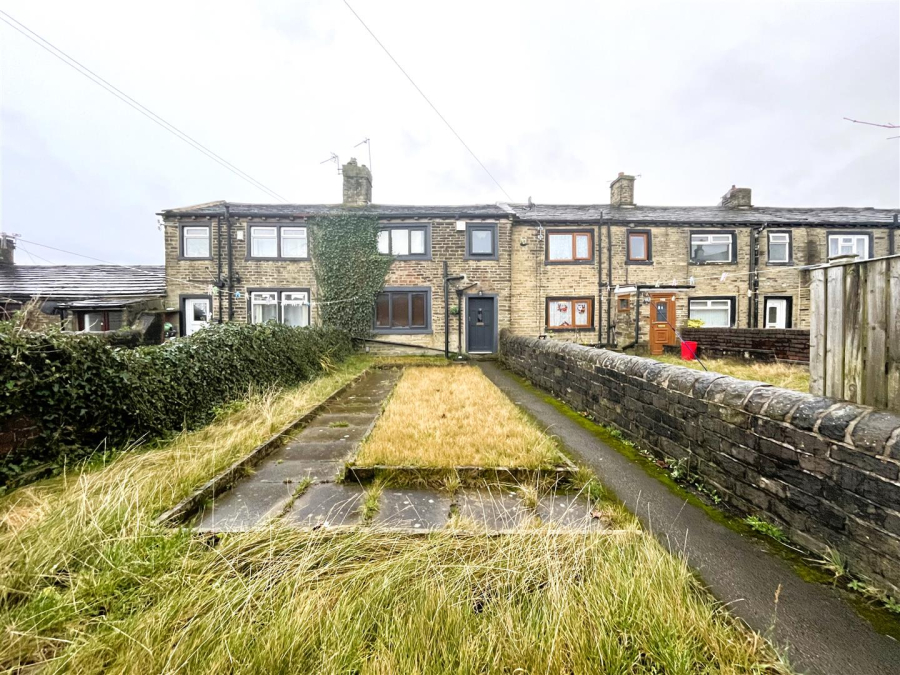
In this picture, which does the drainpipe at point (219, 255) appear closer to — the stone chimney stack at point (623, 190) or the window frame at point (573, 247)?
the window frame at point (573, 247)

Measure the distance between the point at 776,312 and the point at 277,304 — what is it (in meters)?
21.6

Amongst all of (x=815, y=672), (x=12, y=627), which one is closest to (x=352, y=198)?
(x=12, y=627)

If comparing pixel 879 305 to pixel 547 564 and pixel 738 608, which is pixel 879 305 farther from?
pixel 547 564

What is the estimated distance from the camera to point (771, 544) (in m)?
2.45

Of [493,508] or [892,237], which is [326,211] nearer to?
[493,508]

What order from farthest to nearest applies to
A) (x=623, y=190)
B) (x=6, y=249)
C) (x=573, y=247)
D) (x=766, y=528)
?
(x=6, y=249) → (x=623, y=190) → (x=573, y=247) → (x=766, y=528)

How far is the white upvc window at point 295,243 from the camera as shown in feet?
49.1

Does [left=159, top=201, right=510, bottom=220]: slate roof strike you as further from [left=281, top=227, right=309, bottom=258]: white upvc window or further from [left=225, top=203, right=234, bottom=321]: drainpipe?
[left=281, top=227, right=309, bottom=258]: white upvc window

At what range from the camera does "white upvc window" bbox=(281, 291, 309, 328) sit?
15.0 meters

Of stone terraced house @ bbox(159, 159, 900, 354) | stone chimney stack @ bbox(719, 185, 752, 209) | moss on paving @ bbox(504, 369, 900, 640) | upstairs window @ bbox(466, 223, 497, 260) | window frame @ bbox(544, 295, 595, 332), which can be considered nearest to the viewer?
moss on paving @ bbox(504, 369, 900, 640)

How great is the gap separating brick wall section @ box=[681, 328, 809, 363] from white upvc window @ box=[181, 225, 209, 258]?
1888 centimetres

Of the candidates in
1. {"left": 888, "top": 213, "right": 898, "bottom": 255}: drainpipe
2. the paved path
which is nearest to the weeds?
the paved path

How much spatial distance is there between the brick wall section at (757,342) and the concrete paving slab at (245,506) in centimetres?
1144

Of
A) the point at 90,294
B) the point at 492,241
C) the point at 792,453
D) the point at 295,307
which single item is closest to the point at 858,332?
the point at 792,453
